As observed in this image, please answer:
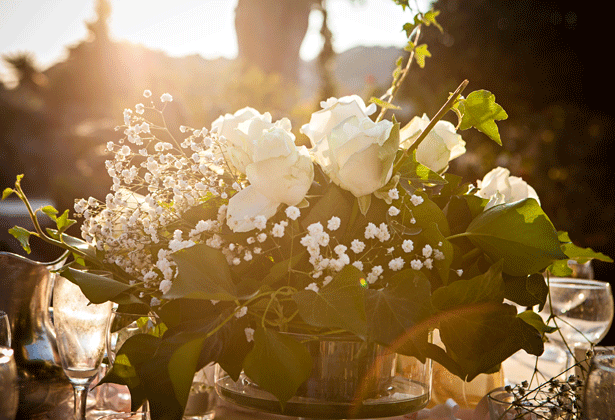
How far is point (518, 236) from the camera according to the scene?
2.13 feet

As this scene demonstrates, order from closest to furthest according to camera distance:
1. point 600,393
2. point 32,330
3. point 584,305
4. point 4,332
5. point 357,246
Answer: point 600,393, point 357,246, point 4,332, point 32,330, point 584,305

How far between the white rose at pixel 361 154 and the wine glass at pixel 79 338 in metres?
0.40

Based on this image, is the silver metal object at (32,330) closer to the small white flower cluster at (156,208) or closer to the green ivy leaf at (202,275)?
the small white flower cluster at (156,208)

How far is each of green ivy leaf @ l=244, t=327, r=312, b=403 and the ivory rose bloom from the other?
13 cm

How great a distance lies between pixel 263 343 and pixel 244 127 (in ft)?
0.87

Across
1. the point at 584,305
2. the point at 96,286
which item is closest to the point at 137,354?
the point at 96,286

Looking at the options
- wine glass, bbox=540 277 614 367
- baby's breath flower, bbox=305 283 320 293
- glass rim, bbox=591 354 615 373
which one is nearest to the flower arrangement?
A: baby's breath flower, bbox=305 283 320 293

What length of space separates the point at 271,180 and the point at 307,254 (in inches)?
4.0

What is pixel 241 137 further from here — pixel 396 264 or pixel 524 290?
pixel 524 290

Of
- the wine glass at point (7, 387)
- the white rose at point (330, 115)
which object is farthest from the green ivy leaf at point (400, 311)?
the wine glass at point (7, 387)

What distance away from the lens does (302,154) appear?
2.05 feet

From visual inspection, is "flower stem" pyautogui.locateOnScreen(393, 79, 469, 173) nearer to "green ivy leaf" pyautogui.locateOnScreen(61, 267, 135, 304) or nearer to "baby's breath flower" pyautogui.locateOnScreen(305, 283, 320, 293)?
"baby's breath flower" pyautogui.locateOnScreen(305, 283, 320, 293)

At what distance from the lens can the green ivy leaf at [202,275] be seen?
561mm

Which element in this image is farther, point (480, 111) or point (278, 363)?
point (480, 111)
